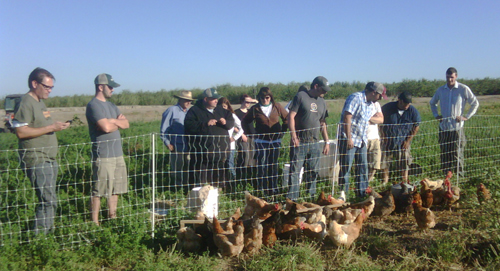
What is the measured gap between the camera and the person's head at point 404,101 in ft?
20.8

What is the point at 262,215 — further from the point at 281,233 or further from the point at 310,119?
the point at 310,119

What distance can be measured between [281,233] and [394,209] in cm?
183

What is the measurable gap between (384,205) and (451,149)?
7.91 feet

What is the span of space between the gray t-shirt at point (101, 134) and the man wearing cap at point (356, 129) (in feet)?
9.92

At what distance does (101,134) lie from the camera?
14.5ft

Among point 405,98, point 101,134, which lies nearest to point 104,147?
point 101,134

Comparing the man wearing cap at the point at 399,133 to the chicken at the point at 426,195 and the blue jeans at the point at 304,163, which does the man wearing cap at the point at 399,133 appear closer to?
the chicken at the point at 426,195

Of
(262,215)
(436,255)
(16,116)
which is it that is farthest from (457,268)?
(16,116)

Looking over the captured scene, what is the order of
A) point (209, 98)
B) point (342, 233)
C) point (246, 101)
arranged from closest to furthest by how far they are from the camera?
point (342, 233) < point (209, 98) < point (246, 101)

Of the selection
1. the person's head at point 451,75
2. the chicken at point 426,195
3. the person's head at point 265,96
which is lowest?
the chicken at point 426,195

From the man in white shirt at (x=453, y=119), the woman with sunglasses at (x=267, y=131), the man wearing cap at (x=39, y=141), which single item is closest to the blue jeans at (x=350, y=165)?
the woman with sunglasses at (x=267, y=131)

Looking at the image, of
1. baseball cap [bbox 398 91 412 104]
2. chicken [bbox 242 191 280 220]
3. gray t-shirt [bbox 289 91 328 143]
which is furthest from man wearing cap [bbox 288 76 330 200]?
baseball cap [bbox 398 91 412 104]

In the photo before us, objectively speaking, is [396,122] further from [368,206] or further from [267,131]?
[368,206]

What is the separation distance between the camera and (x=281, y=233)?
415 cm
